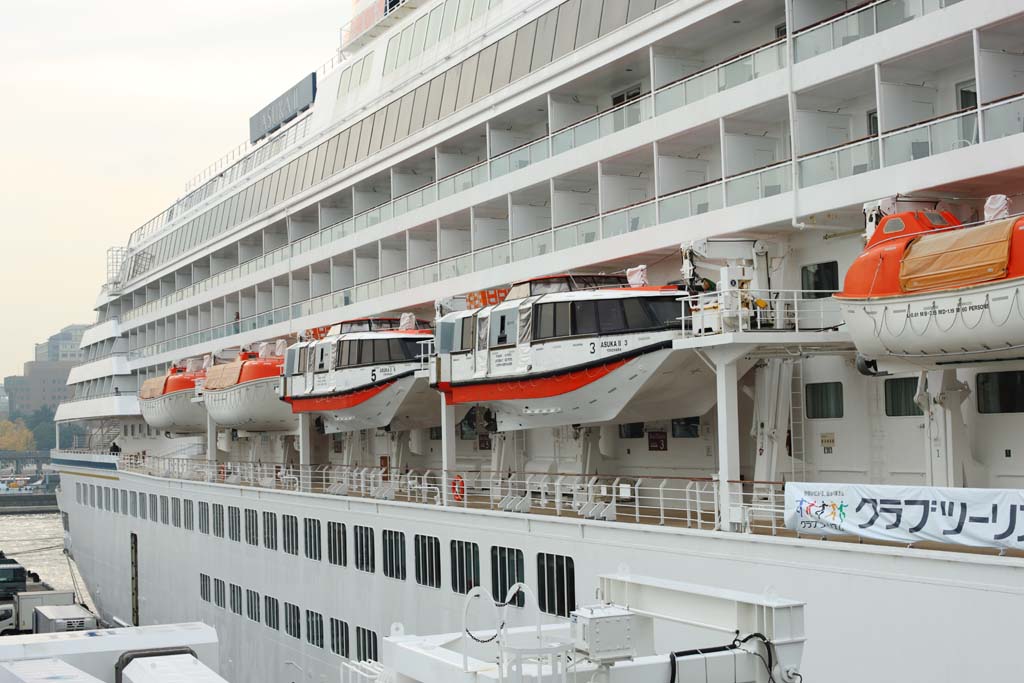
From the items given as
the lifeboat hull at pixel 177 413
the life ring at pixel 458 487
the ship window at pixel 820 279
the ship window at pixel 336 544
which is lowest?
the ship window at pixel 336 544

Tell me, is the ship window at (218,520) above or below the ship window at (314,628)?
above

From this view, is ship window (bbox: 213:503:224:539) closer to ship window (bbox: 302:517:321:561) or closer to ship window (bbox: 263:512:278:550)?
ship window (bbox: 263:512:278:550)

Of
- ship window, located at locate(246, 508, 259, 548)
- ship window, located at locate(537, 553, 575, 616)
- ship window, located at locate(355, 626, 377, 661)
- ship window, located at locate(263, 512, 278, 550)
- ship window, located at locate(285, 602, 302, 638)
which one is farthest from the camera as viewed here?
ship window, located at locate(246, 508, 259, 548)

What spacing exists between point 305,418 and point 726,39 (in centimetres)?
1826

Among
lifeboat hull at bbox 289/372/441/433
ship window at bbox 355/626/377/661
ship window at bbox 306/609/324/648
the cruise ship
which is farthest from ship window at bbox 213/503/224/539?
ship window at bbox 355/626/377/661

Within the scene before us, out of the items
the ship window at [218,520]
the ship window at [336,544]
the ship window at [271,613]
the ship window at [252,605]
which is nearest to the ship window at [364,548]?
the ship window at [336,544]

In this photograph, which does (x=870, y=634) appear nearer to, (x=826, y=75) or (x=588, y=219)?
(x=826, y=75)

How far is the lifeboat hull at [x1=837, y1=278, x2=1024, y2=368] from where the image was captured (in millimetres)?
14133

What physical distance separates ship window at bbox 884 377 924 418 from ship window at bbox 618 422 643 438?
656cm

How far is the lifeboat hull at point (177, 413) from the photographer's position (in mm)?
45344

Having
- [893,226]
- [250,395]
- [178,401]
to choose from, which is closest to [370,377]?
[250,395]

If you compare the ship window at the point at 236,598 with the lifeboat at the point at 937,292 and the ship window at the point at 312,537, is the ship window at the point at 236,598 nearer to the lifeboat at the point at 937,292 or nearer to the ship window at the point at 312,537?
the ship window at the point at 312,537

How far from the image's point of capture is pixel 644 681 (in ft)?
39.9

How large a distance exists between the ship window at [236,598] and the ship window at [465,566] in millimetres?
13971
